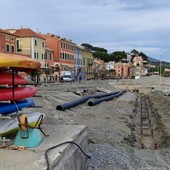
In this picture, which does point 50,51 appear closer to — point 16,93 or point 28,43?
point 28,43

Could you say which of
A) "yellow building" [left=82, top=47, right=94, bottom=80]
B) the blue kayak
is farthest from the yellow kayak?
"yellow building" [left=82, top=47, right=94, bottom=80]

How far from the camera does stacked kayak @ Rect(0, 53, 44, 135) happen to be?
333 inches

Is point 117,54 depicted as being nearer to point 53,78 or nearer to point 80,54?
point 80,54

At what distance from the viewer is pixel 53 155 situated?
23.2 feet

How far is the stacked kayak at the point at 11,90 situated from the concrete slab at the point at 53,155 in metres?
0.78

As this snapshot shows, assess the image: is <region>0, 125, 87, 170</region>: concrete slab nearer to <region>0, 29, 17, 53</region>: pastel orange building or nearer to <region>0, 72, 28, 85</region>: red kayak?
<region>0, 72, 28, 85</region>: red kayak

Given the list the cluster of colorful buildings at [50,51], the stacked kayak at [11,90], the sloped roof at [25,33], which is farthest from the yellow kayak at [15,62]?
→ the sloped roof at [25,33]

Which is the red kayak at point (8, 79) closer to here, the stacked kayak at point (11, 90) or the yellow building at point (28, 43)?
the stacked kayak at point (11, 90)

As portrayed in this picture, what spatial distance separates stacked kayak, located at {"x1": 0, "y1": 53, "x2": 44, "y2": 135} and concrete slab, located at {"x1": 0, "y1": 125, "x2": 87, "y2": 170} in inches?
30.6

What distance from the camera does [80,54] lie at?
119 m

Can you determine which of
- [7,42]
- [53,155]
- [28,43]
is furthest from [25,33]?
[53,155]

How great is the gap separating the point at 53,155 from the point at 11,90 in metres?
2.43

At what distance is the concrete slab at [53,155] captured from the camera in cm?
659

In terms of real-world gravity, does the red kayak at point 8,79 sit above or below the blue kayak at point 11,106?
above
